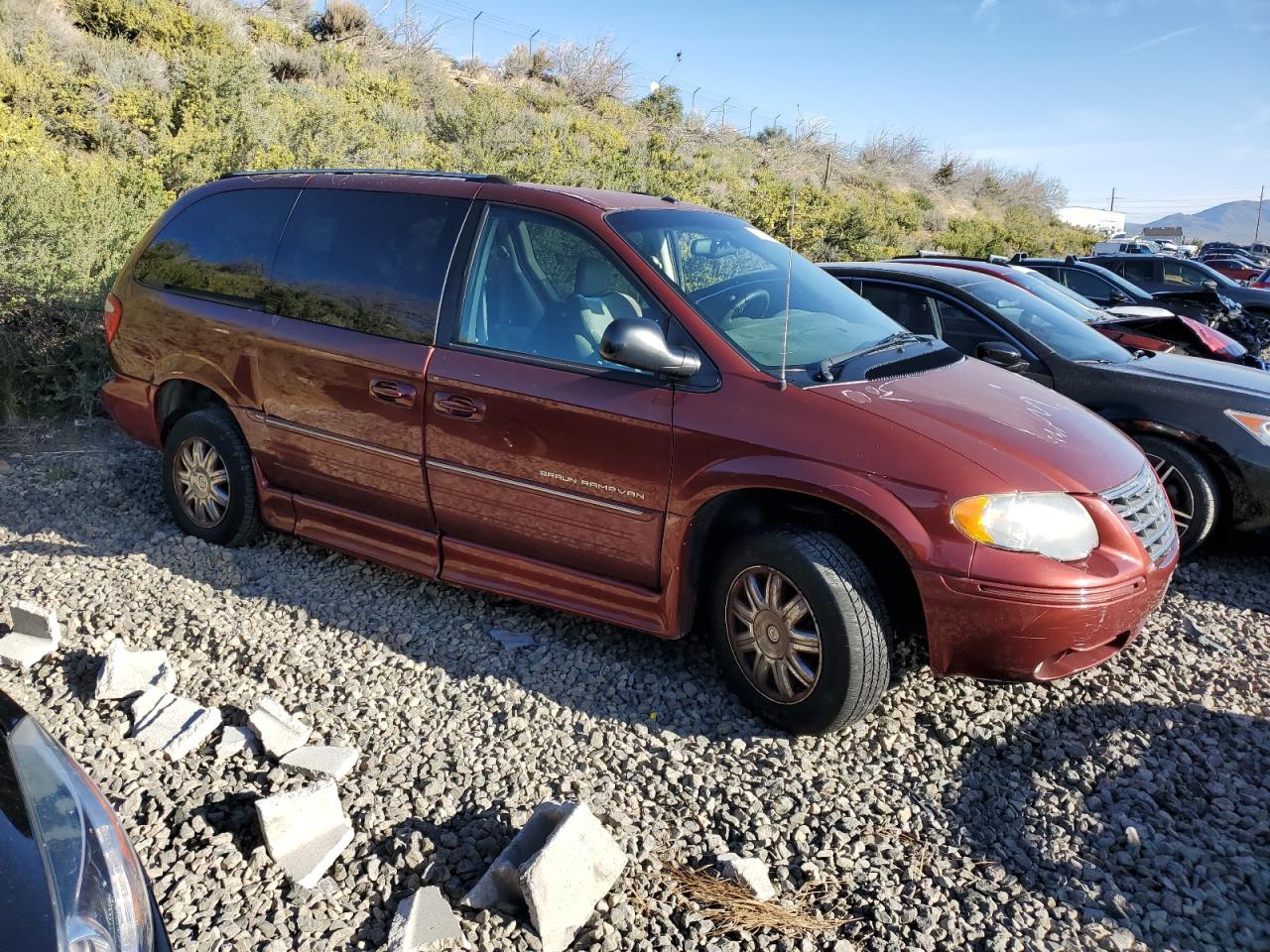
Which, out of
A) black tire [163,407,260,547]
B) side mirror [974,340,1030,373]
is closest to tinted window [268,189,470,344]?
black tire [163,407,260,547]

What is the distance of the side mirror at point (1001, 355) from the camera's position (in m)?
5.44

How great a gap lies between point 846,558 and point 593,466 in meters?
1.03

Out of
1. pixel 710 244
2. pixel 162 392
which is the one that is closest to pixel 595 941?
pixel 710 244

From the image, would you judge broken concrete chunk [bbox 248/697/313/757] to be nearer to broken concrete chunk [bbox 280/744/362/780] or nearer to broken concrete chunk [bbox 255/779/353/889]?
broken concrete chunk [bbox 280/744/362/780]

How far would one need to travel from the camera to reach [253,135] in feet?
37.8

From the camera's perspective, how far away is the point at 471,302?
3.88 meters

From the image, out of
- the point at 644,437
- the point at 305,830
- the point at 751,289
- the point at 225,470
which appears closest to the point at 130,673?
the point at 305,830

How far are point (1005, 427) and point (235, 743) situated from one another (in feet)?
9.72

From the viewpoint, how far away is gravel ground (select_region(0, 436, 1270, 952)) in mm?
2570

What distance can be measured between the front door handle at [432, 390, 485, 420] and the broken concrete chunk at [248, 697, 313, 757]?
1.34 m

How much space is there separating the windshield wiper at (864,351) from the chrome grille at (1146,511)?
1.06 meters

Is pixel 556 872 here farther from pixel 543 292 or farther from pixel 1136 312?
pixel 1136 312

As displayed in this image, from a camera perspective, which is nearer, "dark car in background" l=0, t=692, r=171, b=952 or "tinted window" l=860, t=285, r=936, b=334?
"dark car in background" l=0, t=692, r=171, b=952

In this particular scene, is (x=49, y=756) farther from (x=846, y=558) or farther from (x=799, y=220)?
(x=799, y=220)
